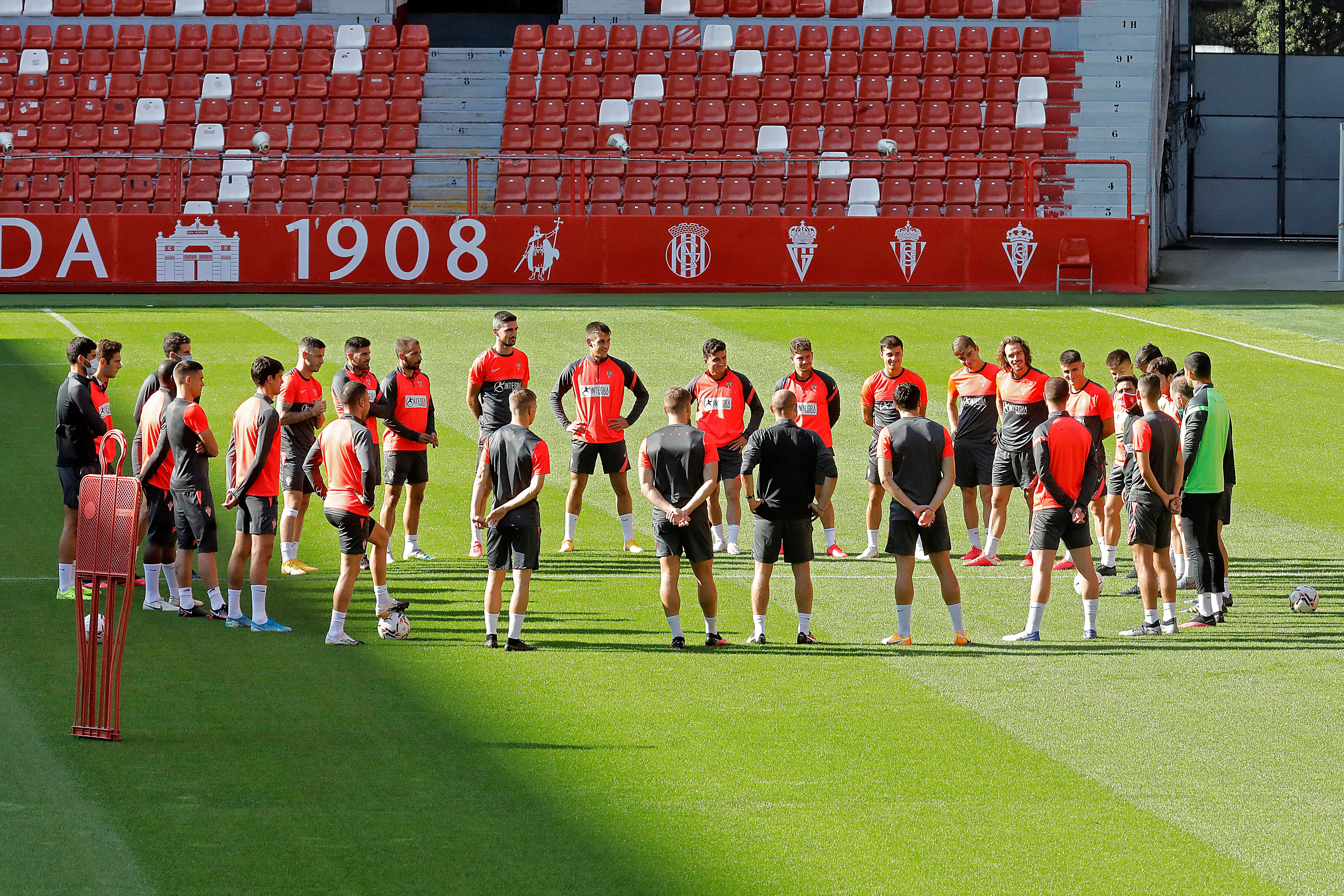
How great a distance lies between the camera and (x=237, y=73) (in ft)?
125

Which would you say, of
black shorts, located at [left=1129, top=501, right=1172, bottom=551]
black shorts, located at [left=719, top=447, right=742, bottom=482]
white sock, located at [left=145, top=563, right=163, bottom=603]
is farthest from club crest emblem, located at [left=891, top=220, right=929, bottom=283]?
white sock, located at [left=145, top=563, right=163, bottom=603]

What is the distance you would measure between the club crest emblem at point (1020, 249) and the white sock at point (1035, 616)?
20.2 metres

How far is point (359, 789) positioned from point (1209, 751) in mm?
5030

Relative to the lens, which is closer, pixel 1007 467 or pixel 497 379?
pixel 1007 467

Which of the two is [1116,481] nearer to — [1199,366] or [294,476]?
[1199,366]

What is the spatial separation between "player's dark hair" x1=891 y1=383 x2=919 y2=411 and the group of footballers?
0.03 m

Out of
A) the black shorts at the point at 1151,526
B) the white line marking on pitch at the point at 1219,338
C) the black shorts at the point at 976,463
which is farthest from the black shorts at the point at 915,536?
the white line marking on pitch at the point at 1219,338

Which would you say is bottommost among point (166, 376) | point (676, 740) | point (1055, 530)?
point (676, 740)

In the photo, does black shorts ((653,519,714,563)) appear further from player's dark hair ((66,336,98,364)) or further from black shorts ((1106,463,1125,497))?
player's dark hair ((66,336,98,364))

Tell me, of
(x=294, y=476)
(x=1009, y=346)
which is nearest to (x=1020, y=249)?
(x=1009, y=346)

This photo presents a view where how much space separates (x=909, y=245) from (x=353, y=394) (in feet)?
70.5

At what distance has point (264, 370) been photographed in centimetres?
1236

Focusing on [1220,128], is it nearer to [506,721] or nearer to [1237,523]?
[1237,523]

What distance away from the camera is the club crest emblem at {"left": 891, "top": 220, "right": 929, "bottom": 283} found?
31.5 metres
